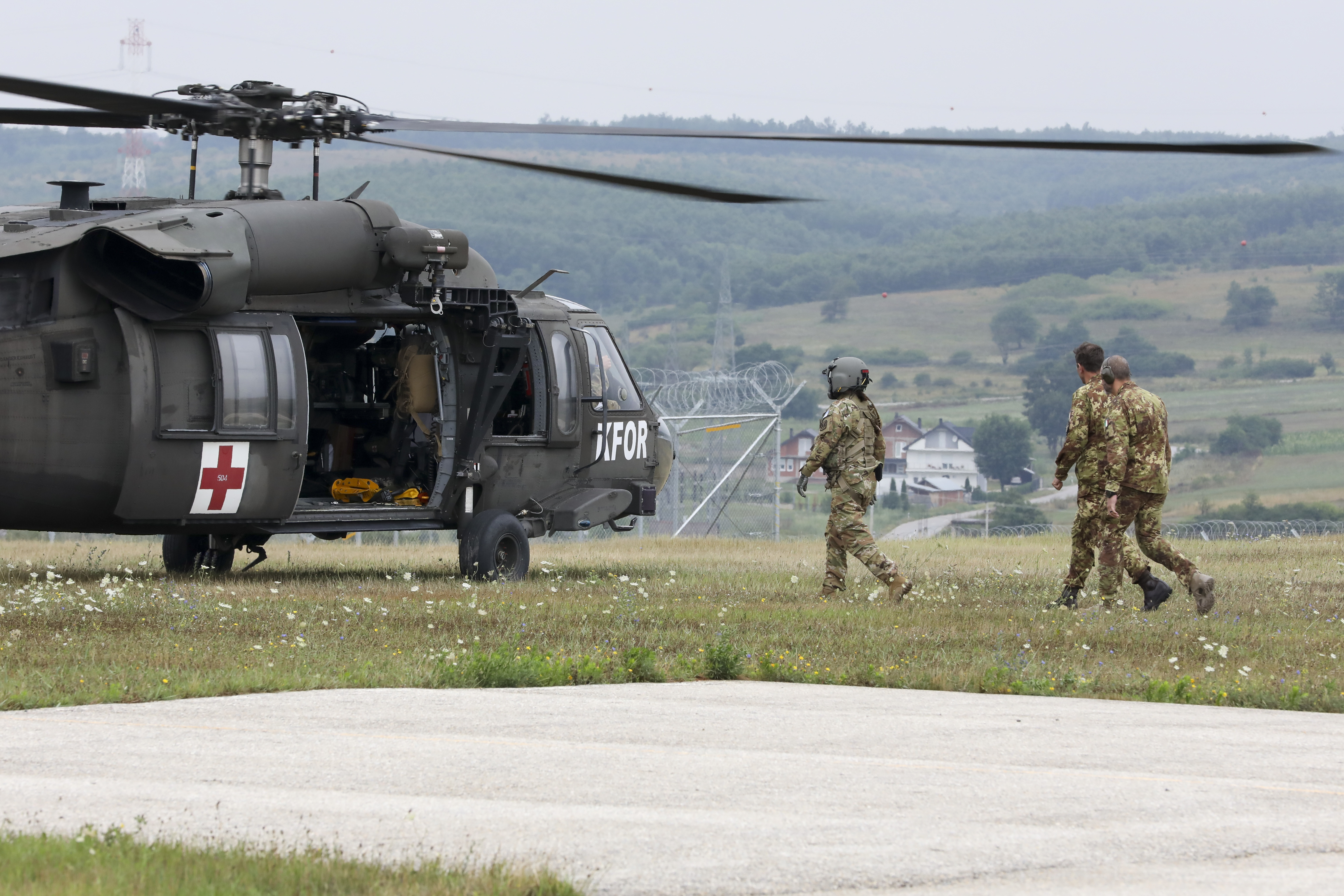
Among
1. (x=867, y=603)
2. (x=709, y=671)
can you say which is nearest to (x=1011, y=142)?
(x=709, y=671)

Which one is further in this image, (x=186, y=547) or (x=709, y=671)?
(x=186, y=547)

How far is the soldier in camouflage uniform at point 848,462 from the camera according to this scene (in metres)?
15.1

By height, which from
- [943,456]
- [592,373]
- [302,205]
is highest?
[302,205]

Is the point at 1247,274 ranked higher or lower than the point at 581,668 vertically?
higher

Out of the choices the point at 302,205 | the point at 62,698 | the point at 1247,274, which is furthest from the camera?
the point at 1247,274

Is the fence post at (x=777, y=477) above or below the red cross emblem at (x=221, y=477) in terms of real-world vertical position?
below

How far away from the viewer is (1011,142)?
10711 mm

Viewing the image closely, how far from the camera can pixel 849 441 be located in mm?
15469

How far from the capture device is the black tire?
16.5 m

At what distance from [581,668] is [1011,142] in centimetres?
416

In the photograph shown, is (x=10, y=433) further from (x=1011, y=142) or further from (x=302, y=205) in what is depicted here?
(x=1011, y=142)

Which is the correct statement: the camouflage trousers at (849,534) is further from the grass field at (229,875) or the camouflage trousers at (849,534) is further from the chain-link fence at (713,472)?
the grass field at (229,875)

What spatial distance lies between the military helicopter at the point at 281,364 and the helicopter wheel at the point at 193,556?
34 millimetres

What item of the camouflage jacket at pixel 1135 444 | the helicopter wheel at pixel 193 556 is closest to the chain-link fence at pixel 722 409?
the helicopter wheel at pixel 193 556
